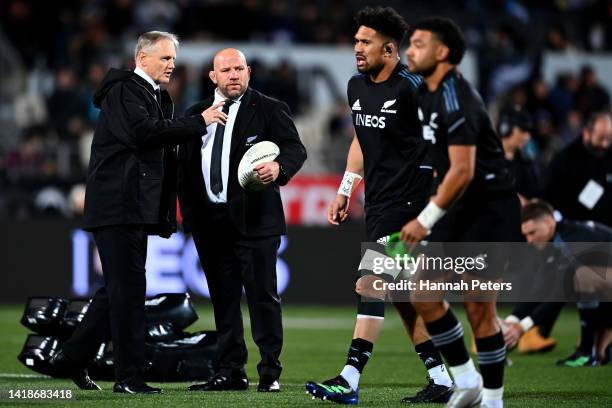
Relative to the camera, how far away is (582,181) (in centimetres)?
1083

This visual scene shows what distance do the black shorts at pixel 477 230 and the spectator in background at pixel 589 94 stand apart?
45.5ft

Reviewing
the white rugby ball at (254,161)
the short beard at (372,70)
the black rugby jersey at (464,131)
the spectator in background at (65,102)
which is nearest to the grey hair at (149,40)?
the white rugby ball at (254,161)

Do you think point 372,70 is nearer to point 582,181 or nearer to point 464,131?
point 464,131

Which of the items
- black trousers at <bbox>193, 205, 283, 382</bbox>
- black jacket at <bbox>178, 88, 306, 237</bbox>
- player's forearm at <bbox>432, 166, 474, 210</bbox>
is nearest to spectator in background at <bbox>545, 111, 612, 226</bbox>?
black jacket at <bbox>178, 88, 306, 237</bbox>

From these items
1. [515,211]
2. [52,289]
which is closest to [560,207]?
[515,211]

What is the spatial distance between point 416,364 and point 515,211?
12.2ft

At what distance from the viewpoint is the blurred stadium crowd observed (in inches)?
642

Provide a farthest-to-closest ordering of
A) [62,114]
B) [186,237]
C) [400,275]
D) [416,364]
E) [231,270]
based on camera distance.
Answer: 1. [62,114]
2. [186,237]
3. [416,364]
4. [231,270]
5. [400,275]

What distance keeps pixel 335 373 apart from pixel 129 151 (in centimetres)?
277

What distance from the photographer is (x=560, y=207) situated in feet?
35.8

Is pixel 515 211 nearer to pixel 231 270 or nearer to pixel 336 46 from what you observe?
pixel 231 270

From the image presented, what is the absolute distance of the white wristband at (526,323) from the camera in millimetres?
9672

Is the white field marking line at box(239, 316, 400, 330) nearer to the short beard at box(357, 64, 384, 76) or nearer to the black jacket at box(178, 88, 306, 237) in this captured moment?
the black jacket at box(178, 88, 306, 237)

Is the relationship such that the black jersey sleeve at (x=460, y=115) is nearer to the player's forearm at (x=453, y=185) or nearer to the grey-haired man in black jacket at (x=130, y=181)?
the player's forearm at (x=453, y=185)
